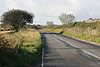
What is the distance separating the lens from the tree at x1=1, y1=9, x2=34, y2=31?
7762 cm

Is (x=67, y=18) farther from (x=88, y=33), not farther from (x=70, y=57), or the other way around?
(x=70, y=57)

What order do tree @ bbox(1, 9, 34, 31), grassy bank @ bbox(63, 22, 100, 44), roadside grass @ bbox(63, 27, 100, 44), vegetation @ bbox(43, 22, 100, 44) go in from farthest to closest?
tree @ bbox(1, 9, 34, 31), vegetation @ bbox(43, 22, 100, 44), grassy bank @ bbox(63, 22, 100, 44), roadside grass @ bbox(63, 27, 100, 44)

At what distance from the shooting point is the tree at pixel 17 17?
255 ft

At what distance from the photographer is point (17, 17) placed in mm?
85438

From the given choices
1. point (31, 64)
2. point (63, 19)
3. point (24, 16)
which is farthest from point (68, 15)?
point (31, 64)

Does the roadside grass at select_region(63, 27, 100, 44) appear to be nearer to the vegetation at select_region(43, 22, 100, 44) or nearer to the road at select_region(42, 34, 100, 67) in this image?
the vegetation at select_region(43, 22, 100, 44)

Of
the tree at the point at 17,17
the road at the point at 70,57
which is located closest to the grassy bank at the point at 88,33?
the tree at the point at 17,17

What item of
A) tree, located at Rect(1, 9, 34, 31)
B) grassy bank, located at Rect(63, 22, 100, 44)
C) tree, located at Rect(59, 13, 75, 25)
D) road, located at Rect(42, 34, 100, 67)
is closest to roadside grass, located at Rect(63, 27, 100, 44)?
grassy bank, located at Rect(63, 22, 100, 44)

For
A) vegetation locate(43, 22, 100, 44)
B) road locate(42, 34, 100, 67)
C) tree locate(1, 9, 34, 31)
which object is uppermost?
tree locate(1, 9, 34, 31)

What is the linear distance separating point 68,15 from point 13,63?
477ft

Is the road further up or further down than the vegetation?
further up

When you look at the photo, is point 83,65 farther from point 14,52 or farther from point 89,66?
point 14,52

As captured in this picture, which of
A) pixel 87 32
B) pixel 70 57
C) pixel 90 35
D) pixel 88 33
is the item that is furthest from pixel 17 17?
pixel 70 57

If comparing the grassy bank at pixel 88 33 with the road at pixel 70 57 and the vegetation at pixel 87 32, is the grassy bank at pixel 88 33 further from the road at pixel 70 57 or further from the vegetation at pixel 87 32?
the road at pixel 70 57
